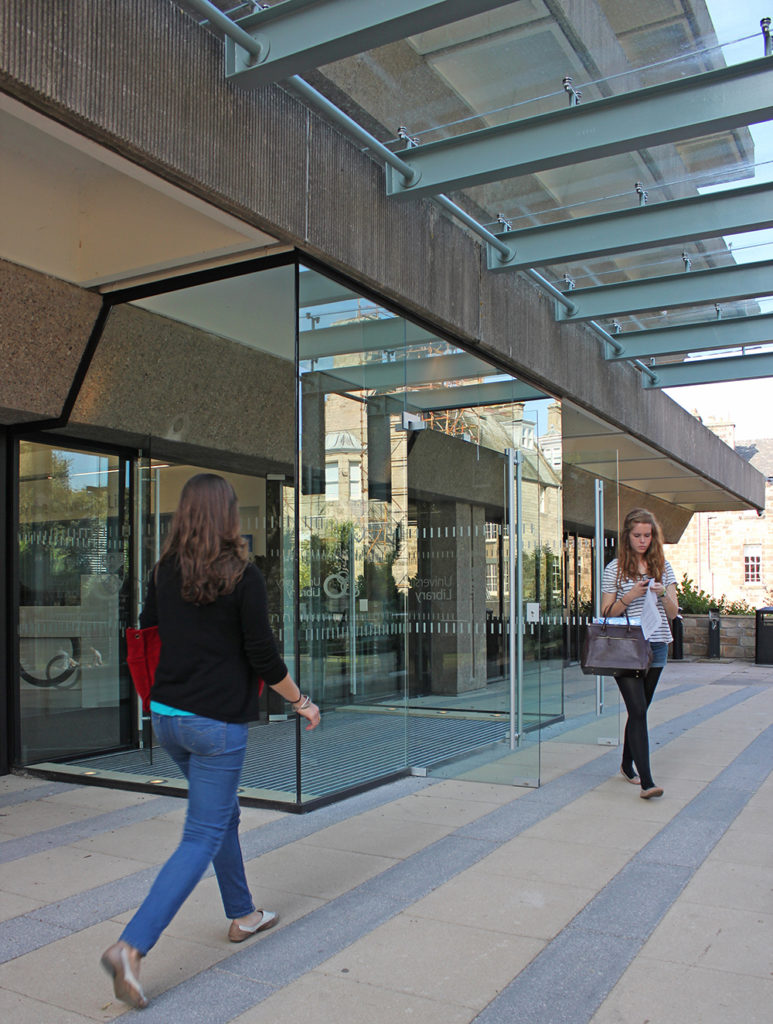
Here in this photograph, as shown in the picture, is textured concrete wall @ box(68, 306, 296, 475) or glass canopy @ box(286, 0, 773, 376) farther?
textured concrete wall @ box(68, 306, 296, 475)

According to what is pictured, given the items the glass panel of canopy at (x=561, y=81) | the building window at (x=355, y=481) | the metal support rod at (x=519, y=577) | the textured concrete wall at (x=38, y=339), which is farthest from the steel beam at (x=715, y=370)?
the textured concrete wall at (x=38, y=339)

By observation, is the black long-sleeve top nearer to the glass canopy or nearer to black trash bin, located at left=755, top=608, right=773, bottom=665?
the glass canopy

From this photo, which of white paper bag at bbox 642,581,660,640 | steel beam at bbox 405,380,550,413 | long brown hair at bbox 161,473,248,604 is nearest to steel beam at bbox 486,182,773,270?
steel beam at bbox 405,380,550,413

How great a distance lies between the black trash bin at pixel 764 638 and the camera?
738 inches

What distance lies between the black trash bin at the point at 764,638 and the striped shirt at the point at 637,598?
13631 millimetres

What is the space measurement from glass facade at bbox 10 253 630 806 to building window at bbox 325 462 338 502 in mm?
15

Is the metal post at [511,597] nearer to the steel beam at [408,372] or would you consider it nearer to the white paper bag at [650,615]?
the white paper bag at [650,615]

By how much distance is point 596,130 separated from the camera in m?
5.62

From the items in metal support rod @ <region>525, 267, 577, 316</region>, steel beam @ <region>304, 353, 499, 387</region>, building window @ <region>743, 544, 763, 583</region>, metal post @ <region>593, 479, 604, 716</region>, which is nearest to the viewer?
steel beam @ <region>304, 353, 499, 387</region>

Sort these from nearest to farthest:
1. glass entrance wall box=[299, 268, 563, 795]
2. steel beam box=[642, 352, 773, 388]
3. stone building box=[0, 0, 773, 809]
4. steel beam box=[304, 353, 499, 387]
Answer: stone building box=[0, 0, 773, 809] → glass entrance wall box=[299, 268, 563, 795] → steel beam box=[304, 353, 499, 387] → steel beam box=[642, 352, 773, 388]

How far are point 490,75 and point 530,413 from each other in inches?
136

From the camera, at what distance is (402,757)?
7074 millimetres

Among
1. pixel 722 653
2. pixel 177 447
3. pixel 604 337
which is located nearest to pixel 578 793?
pixel 177 447

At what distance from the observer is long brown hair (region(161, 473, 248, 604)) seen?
3.22 m
